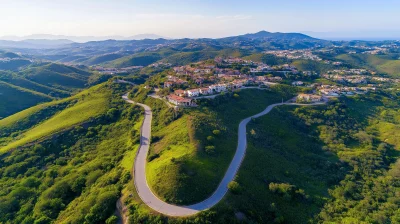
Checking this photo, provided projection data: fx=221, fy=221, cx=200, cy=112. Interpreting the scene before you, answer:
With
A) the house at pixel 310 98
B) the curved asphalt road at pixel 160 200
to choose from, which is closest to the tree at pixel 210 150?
the curved asphalt road at pixel 160 200

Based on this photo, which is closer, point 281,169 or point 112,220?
point 112,220

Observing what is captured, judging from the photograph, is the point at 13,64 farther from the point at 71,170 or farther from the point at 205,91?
the point at 71,170

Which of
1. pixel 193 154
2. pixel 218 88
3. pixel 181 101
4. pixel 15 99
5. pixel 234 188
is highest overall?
pixel 218 88

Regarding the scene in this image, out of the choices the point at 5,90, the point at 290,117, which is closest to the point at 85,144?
the point at 290,117

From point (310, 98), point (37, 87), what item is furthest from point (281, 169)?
point (37, 87)

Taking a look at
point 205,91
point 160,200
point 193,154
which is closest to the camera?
point 160,200

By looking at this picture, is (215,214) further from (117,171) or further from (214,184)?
(117,171)
